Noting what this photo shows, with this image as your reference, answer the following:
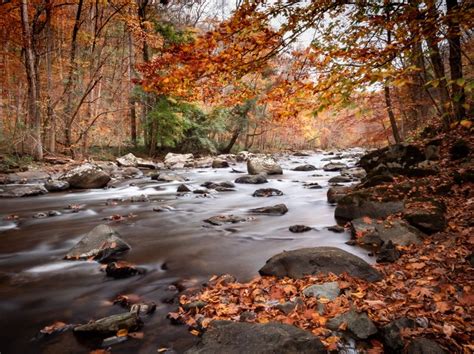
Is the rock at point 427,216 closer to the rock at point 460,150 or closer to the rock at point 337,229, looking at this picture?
the rock at point 337,229

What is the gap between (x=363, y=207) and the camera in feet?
22.5

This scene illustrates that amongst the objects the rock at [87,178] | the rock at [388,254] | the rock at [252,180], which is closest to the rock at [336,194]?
the rock at [388,254]

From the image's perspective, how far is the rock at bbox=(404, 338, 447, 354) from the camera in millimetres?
2537

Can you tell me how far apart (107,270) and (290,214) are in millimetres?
4859

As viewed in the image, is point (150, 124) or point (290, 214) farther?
point (150, 124)

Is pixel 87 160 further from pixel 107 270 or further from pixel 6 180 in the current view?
pixel 107 270

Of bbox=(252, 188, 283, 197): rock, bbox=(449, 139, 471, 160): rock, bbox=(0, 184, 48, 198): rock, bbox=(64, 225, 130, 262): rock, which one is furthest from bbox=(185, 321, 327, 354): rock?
bbox=(0, 184, 48, 198): rock

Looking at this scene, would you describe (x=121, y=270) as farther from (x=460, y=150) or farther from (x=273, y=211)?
(x=460, y=150)

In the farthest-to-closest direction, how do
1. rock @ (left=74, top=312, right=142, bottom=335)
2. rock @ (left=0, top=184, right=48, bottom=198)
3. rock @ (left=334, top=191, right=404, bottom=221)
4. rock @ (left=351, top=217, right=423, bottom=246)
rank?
rock @ (left=0, top=184, right=48, bottom=198) → rock @ (left=334, top=191, right=404, bottom=221) → rock @ (left=351, top=217, right=423, bottom=246) → rock @ (left=74, top=312, right=142, bottom=335)

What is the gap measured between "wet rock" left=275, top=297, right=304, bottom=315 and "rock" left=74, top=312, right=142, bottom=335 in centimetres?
148

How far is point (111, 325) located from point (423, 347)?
280 centimetres

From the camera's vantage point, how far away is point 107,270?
4629 millimetres

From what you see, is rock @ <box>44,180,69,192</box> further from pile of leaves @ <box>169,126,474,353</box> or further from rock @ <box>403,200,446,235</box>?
rock @ <box>403,200,446,235</box>

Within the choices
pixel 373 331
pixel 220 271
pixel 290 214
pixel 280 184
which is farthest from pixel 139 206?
pixel 373 331
